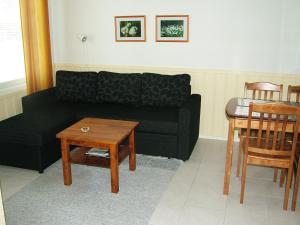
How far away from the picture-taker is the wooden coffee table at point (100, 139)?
2820 mm

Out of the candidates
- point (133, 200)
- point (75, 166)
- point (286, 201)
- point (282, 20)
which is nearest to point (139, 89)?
point (75, 166)

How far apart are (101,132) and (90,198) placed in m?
0.63

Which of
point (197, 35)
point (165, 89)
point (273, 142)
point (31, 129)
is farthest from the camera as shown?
point (197, 35)

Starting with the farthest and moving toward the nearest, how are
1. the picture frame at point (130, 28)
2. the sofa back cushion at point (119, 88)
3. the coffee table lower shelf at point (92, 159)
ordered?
the picture frame at point (130, 28) < the sofa back cushion at point (119, 88) < the coffee table lower shelf at point (92, 159)

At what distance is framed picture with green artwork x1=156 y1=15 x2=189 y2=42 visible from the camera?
13.5ft

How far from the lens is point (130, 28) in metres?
4.36

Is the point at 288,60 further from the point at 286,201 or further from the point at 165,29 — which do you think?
the point at 286,201

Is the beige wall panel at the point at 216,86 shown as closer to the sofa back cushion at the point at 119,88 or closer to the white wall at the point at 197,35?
the white wall at the point at 197,35

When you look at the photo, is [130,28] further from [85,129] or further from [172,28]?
[85,129]

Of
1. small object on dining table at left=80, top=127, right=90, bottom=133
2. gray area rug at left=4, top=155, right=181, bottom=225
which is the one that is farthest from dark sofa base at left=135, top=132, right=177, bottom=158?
small object on dining table at left=80, top=127, right=90, bottom=133

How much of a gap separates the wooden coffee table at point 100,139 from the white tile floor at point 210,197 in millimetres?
485

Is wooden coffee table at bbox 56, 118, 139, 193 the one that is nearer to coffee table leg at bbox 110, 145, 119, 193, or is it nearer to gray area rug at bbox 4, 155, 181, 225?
coffee table leg at bbox 110, 145, 119, 193

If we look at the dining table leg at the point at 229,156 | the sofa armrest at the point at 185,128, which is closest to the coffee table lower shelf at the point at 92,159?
the sofa armrest at the point at 185,128

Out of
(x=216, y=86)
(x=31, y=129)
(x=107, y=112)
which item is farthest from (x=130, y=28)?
(x=31, y=129)
